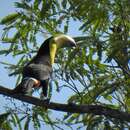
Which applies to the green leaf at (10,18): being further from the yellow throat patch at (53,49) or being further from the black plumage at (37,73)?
the black plumage at (37,73)

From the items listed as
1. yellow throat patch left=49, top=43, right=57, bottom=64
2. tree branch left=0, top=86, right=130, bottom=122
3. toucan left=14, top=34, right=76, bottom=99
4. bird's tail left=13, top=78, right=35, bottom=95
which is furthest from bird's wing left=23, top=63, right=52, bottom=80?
tree branch left=0, top=86, right=130, bottom=122

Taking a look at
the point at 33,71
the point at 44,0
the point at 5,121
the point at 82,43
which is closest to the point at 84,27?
the point at 82,43

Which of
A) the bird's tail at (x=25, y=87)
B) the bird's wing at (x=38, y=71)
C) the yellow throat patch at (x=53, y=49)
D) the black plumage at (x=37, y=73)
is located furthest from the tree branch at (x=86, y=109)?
the yellow throat patch at (x=53, y=49)

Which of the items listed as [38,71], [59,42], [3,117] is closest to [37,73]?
[38,71]

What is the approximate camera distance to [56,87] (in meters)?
7.76

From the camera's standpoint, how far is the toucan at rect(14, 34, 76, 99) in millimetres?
5859

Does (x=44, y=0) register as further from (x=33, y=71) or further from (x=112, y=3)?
(x=33, y=71)

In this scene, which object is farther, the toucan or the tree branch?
the toucan

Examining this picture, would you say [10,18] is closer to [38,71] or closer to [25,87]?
[38,71]

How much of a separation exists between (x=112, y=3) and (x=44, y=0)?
1.14 metres

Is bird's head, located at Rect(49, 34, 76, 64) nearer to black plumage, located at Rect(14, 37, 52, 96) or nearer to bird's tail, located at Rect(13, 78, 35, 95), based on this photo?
black plumage, located at Rect(14, 37, 52, 96)

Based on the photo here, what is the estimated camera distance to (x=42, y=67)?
638 centimetres

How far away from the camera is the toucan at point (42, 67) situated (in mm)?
5859

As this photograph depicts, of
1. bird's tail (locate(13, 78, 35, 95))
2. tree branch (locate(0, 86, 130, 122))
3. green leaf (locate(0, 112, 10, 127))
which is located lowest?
green leaf (locate(0, 112, 10, 127))
